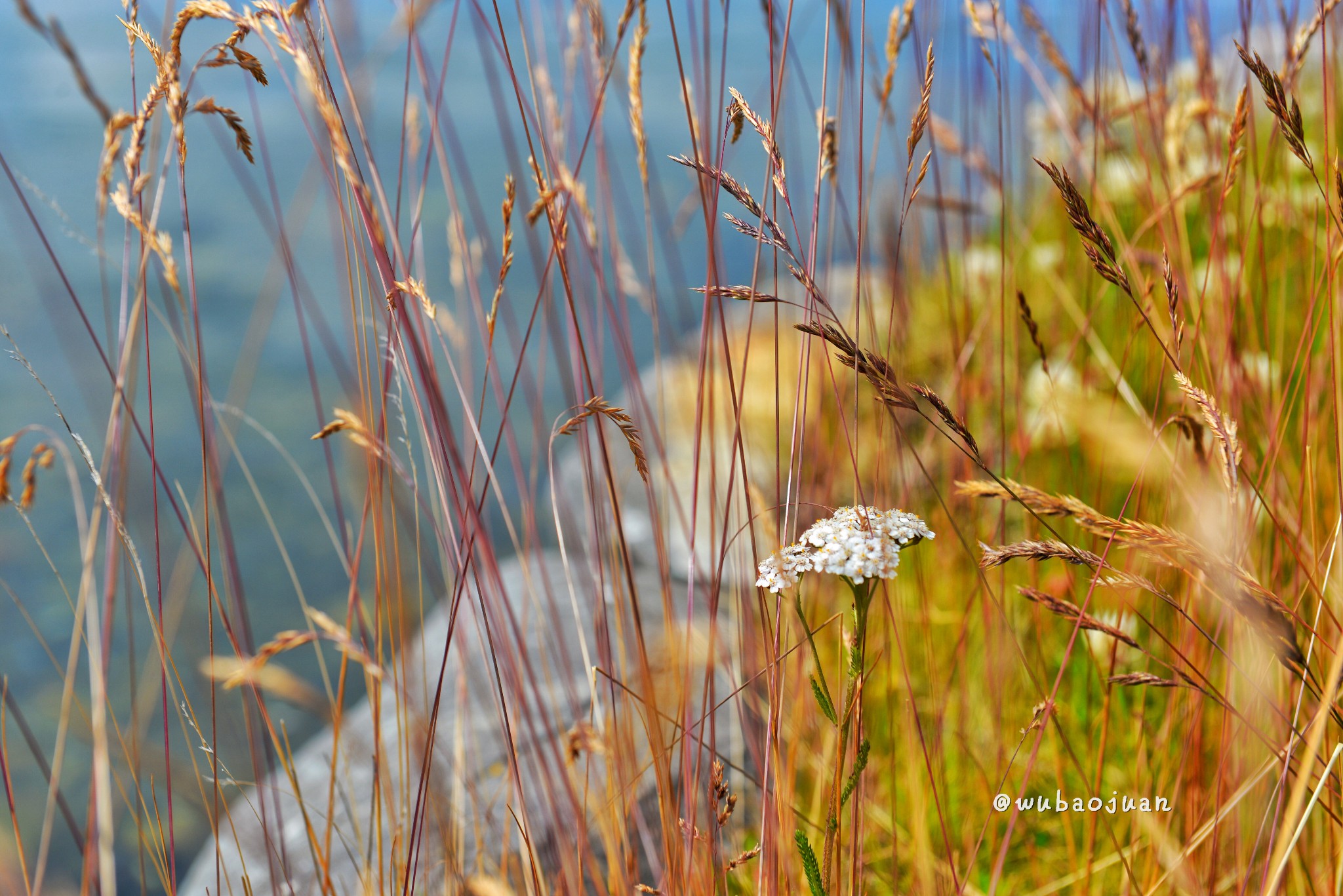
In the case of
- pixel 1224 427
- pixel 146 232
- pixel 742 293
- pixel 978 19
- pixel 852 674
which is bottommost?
pixel 852 674

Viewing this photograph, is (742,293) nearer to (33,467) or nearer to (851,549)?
(851,549)

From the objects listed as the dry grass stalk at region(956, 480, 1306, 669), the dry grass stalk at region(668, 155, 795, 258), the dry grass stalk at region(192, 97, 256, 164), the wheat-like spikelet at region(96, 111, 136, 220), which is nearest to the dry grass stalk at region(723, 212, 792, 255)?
the dry grass stalk at region(668, 155, 795, 258)

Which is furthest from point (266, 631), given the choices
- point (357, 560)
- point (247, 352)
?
point (357, 560)

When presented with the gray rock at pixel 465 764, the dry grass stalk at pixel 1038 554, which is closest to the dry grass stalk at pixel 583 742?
the gray rock at pixel 465 764

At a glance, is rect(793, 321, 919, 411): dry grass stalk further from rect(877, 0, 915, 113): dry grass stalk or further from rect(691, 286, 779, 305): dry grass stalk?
rect(877, 0, 915, 113): dry grass stalk

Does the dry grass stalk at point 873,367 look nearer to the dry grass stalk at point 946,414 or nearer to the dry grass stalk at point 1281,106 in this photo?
the dry grass stalk at point 946,414

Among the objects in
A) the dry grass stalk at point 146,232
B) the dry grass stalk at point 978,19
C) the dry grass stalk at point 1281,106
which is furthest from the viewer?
the dry grass stalk at point 978,19

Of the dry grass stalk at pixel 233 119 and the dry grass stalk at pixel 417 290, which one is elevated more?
the dry grass stalk at pixel 233 119

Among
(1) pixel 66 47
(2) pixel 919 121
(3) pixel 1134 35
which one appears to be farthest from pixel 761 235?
(1) pixel 66 47
